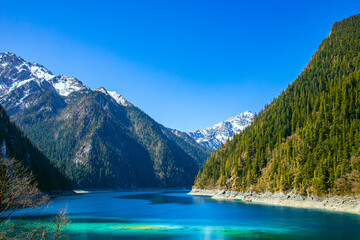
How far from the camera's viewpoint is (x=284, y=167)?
339ft

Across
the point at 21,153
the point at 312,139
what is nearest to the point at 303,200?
the point at 312,139

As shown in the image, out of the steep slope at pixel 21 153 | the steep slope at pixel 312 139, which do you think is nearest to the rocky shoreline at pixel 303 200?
the steep slope at pixel 312 139

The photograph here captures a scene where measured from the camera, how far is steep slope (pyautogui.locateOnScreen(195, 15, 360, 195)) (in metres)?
81.8

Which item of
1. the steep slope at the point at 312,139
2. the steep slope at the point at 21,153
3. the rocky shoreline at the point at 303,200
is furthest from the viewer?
the steep slope at the point at 21,153

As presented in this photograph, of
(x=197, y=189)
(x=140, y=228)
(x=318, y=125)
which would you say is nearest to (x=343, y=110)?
(x=318, y=125)

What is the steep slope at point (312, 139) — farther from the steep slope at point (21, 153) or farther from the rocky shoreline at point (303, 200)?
the steep slope at point (21, 153)

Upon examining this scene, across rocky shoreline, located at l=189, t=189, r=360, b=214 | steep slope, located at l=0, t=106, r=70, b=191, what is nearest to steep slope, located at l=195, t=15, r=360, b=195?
rocky shoreline, located at l=189, t=189, r=360, b=214

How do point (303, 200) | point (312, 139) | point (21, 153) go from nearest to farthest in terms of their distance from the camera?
point (303, 200)
point (312, 139)
point (21, 153)

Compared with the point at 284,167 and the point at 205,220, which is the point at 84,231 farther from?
the point at 284,167

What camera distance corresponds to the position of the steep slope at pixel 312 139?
81.8 meters

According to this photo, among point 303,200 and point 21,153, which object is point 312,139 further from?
point 21,153

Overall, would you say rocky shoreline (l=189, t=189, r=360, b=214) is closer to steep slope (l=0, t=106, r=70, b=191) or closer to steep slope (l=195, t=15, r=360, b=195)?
steep slope (l=195, t=15, r=360, b=195)

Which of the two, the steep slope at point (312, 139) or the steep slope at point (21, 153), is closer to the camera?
the steep slope at point (312, 139)

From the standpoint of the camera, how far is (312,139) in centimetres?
9794
